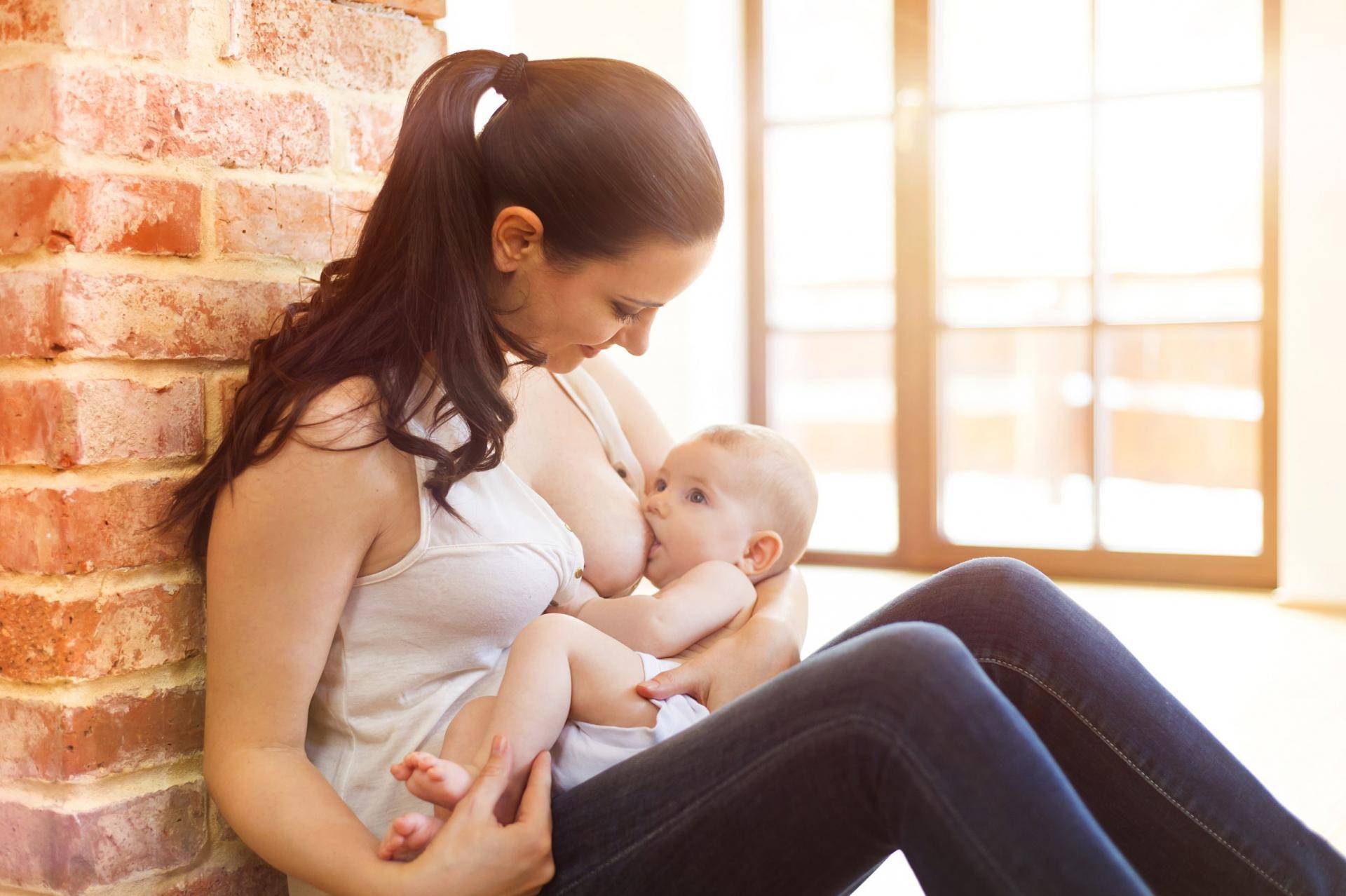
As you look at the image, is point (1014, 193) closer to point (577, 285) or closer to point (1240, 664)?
point (1240, 664)

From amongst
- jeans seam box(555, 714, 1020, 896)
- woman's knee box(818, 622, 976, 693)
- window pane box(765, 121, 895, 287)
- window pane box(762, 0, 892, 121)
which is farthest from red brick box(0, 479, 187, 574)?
window pane box(762, 0, 892, 121)

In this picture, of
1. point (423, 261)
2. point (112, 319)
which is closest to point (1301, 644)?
point (423, 261)

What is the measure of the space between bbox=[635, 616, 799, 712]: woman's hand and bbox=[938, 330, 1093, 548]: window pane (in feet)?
9.32

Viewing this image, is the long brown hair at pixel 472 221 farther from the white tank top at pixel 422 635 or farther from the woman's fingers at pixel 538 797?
the woman's fingers at pixel 538 797

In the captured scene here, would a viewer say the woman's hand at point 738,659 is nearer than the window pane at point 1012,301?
Yes

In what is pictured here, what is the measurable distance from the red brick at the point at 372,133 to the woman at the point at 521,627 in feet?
0.26

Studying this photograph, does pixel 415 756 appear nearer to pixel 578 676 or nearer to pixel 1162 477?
pixel 578 676

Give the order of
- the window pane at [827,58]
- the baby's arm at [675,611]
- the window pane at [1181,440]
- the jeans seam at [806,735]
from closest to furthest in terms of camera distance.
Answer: the jeans seam at [806,735] → the baby's arm at [675,611] → the window pane at [1181,440] → the window pane at [827,58]

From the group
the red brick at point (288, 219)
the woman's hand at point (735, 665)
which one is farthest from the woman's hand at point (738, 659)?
the red brick at point (288, 219)

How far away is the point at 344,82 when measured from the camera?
124cm

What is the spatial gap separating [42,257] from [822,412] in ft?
11.8

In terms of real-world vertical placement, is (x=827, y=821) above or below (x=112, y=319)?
below

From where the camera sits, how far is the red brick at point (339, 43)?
45.1 inches

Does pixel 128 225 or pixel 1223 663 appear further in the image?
pixel 1223 663
